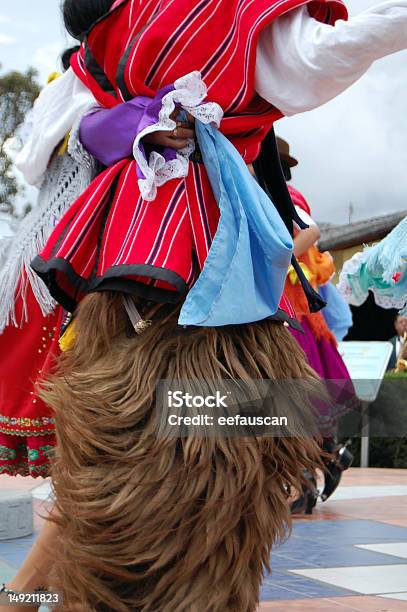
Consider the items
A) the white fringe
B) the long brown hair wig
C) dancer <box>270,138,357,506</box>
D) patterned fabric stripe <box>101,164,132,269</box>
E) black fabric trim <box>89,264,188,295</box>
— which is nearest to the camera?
the long brown hair wig

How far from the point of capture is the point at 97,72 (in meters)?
2.09

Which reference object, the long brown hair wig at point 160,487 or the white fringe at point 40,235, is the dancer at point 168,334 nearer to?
Result: the long brown hair wig at point 160,487

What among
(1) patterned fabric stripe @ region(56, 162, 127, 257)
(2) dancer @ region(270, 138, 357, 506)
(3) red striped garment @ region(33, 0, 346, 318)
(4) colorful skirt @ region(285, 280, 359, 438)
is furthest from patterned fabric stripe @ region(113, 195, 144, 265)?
(4) colorful skirt @ region(285, 280, 359, 438)

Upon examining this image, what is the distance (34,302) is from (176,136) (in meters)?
0.62

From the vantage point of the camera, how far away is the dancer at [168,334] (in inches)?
65.0

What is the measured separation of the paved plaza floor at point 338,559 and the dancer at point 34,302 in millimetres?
178

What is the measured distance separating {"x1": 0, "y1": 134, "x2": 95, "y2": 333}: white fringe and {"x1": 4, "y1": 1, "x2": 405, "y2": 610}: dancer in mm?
204

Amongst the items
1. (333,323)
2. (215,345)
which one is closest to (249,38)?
(215,345)

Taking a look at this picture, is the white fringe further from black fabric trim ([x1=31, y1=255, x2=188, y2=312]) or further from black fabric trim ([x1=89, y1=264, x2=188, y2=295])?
black fabric trim ([x1=89, y1=264, x2=188, y2=295])

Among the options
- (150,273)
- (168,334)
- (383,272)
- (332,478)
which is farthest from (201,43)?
(332,478)

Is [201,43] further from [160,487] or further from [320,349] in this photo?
[320,349]

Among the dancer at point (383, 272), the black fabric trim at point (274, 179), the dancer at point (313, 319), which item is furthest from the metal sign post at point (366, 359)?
the black fabric trim at point (274, 179)

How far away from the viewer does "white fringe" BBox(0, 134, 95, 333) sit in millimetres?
2232

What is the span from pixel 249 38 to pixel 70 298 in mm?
681
